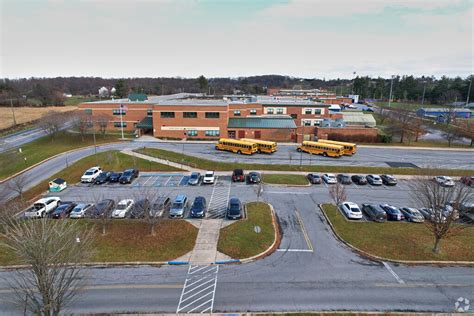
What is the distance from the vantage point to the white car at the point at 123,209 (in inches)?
1137

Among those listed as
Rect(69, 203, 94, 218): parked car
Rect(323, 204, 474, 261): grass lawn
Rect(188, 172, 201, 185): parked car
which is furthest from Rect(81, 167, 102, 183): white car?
Rect(323, 204, 474, 261): grass lawn

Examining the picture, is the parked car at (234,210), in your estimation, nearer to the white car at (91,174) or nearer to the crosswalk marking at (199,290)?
the crosswalk marking at (199,290)

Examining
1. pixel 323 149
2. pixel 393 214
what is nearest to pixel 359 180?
pixel 393 214

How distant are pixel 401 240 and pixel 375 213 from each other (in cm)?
445

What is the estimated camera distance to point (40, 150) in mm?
55281

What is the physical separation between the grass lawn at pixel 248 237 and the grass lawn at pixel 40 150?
1521 inches

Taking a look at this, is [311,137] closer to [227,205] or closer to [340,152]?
[340,152]

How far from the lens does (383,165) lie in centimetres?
4772

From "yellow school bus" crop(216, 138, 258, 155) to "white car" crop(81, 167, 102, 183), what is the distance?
72.4 feet

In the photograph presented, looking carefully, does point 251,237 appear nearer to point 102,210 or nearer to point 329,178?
point 102,210

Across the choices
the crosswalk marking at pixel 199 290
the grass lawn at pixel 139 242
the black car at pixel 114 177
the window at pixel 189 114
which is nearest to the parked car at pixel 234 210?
the grass lawn at pixel 139 242

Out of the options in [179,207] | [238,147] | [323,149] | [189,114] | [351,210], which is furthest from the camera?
[189,114]

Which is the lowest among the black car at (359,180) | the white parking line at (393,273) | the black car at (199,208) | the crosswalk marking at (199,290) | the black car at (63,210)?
the crosswalk marking at (199,290)

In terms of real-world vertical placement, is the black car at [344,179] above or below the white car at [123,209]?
above
